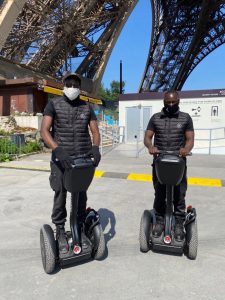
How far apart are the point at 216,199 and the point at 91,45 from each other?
102 feet

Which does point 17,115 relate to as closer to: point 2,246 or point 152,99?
point 152,99

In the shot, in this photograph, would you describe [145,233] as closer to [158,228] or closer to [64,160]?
[158,228]

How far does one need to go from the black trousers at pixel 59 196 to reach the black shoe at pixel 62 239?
84 millimetres

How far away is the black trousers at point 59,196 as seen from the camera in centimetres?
349

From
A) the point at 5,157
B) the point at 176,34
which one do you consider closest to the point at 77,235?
the point at 5,157

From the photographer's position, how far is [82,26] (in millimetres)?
30812

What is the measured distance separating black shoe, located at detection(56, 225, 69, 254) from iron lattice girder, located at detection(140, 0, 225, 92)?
4423 centimetres

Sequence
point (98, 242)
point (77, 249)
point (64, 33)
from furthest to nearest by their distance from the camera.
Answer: point (64, 33) → point (98, 242) → point (77, 249)

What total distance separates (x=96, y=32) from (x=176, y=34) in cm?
1834

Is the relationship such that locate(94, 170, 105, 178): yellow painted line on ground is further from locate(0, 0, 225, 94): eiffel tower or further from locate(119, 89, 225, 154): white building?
locate(0, 0, 225, 94): eiffel tower

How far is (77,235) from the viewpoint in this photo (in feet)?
11.3

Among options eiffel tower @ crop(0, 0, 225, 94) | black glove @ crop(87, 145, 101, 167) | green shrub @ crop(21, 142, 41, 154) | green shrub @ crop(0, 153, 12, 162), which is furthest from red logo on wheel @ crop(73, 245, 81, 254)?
eiffel tower @ crop(0, 0, 225, 94)

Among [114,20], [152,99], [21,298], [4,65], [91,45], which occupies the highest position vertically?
[114,20]

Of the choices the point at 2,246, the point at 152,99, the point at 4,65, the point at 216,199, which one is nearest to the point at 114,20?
the point at 4,65
